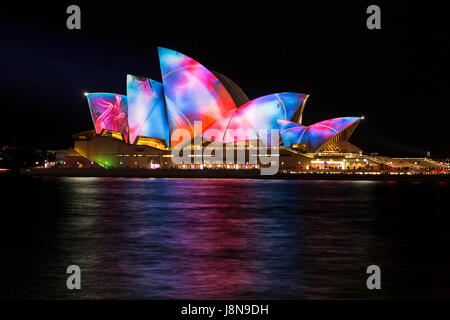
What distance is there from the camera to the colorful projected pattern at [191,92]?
182ft

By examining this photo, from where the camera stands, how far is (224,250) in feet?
43.2

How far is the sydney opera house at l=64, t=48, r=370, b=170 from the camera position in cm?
5678

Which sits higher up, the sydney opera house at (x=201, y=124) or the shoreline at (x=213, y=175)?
the sydney opera house at (x=201, y=124)

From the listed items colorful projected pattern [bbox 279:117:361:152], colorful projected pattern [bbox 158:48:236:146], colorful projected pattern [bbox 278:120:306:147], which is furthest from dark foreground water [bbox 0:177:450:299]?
colorful projected pattern [bbox 278:120:306:147]

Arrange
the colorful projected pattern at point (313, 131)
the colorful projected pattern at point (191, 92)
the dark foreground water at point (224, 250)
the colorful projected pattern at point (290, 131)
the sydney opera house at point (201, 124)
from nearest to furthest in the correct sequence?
the dark foreground water at point (224, 250), the colorful projected pattern at point (191, 92), the sydney opera house at point (201, 124), the colorful projected pattern at point (313, 131), the colorful projected pattern at point (290, 131)

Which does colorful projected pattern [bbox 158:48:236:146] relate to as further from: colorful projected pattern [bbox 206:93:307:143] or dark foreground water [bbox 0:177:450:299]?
dark foreground water [bbox 0:177:450:299]

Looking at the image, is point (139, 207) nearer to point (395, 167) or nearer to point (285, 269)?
point (285, 269)

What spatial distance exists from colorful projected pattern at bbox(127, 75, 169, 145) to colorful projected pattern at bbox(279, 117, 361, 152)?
13357mm

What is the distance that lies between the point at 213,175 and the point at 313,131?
1161 centimetres

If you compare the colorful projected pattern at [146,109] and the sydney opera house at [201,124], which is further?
the colorful projected pattern at [146,109]

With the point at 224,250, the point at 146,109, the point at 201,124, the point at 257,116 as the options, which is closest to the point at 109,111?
the point at 146,109

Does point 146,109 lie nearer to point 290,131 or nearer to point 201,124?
point 201,124

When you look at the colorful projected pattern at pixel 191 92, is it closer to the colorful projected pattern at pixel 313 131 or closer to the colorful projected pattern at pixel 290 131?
the colorful projected pattern at pixel 290 131

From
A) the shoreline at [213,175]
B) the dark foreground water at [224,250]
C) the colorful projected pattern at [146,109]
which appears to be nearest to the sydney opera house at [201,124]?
the colorful projected pattern at [146,109]
